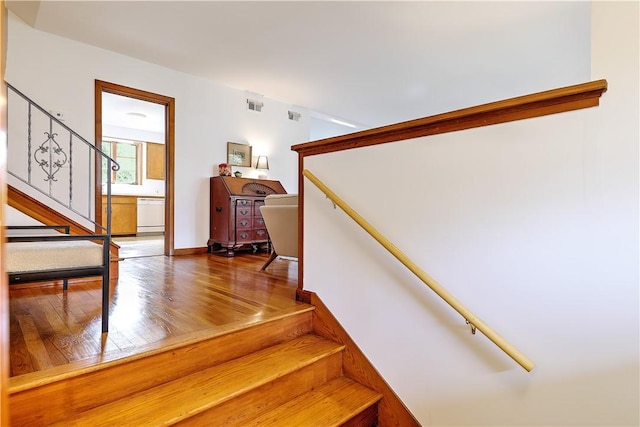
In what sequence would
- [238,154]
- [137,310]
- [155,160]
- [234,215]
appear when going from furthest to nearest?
[155,160] → [238,154] → [234,215] → [137,310]

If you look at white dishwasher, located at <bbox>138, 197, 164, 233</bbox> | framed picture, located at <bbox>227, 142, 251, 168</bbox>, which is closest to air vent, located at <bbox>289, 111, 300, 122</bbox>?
framed picture, located at <bbox>227, 142, 251, 168</bbox>

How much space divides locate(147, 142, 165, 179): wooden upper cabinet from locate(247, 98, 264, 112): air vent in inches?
142

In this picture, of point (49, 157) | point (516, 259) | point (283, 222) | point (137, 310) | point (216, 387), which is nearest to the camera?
point (516, 259)

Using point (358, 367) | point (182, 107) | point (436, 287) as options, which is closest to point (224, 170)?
point (182, 107)

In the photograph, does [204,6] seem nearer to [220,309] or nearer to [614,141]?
[220,309]

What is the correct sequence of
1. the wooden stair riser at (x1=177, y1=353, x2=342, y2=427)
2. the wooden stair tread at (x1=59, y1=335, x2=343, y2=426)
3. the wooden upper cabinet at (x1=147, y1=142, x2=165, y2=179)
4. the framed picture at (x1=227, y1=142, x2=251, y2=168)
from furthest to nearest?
1. the wooden upper cabinet at (x1=147, y1=142, x2=165, y2=179)
2. the framed picture at (x1=227, y1=142, x2=251, y2=168)
3. the wooden stair riser at (x1=177, y1=353, x2=342, y2=427)
4. the wooden stair tread at (x1=59, y1=335, x2=343, y2=426)

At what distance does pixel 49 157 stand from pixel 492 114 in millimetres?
4125

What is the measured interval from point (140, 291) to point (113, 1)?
2508 mm

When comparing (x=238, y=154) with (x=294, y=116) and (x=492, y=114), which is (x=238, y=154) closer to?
(x=294, y=116)

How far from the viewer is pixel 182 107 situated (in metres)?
4.50

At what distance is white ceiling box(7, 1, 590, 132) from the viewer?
3033 mm

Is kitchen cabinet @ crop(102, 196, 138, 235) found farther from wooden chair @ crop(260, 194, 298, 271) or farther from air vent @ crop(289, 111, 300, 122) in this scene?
wooden chair @ crop(260, 194, 298, 271)

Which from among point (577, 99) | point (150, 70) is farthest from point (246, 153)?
point (577, 99)

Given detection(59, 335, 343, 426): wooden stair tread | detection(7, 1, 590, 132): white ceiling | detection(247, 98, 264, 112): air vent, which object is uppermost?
detection(7, 1, 590, 132): white ceiling
